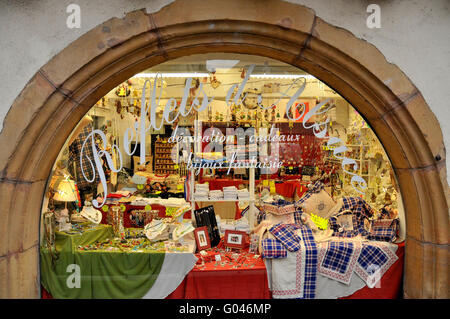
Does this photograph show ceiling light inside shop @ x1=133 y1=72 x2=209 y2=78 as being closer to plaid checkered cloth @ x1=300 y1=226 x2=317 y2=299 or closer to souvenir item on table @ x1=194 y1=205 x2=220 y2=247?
souvenir item on table @ x1=194 y1=205 x2=220 y2=247

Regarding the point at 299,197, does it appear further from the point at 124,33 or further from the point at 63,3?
the point at 63,3

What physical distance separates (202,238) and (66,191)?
1.46 metres

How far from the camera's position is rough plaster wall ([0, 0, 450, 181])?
274 centimetres

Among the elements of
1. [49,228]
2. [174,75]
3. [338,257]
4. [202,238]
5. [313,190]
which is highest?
[174,75]

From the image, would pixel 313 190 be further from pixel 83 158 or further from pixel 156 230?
pixel 83 158

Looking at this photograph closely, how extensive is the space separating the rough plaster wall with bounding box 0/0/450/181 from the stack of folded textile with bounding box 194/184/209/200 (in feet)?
7.21

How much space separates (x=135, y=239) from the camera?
3.84 m

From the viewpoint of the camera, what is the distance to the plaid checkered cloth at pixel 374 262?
11.1ft

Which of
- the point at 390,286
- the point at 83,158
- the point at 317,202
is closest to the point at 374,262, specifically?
the point at 390,286

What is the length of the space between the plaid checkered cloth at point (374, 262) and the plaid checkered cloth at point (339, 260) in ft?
0.21

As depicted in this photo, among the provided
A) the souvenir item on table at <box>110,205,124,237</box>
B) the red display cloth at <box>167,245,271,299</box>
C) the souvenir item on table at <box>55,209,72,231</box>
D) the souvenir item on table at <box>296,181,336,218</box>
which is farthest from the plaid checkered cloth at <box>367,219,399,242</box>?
the souvenir item on table at <box>55,209,72,231</box>

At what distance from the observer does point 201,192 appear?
4387 mm

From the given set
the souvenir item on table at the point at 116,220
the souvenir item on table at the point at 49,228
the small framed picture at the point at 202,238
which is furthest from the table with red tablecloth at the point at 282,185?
the souvenir item on table at the point at 49,228
